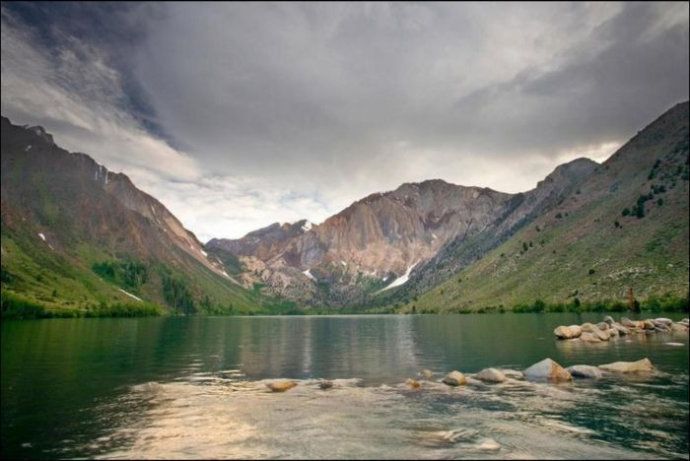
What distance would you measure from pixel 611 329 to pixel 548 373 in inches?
2043

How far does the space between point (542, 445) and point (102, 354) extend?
74727mm

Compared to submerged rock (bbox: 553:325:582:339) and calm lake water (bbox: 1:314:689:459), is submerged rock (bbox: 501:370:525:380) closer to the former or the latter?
calm lake water (bbox: 1:314:689:459)

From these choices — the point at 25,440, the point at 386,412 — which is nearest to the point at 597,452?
the point at 386,412

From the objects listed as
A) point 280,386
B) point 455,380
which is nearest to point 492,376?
point 455,380

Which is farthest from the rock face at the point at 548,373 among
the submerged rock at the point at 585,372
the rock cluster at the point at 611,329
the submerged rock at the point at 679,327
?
the submerged rock at the point at 679,327

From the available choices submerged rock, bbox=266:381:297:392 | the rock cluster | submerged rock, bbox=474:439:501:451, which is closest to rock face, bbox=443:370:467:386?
submerged rock, bbox=266:381:297:392

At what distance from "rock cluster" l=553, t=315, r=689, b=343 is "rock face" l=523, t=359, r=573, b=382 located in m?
40.7

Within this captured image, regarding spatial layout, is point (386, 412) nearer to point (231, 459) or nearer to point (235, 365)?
point (231, 459)

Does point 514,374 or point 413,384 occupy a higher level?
point 514,374

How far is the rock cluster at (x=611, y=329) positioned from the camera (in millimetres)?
85688

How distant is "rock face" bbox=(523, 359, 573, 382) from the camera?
158ft

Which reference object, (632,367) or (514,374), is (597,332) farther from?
(514,374)

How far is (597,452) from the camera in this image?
82.3 ft

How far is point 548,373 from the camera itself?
48.6 metres
